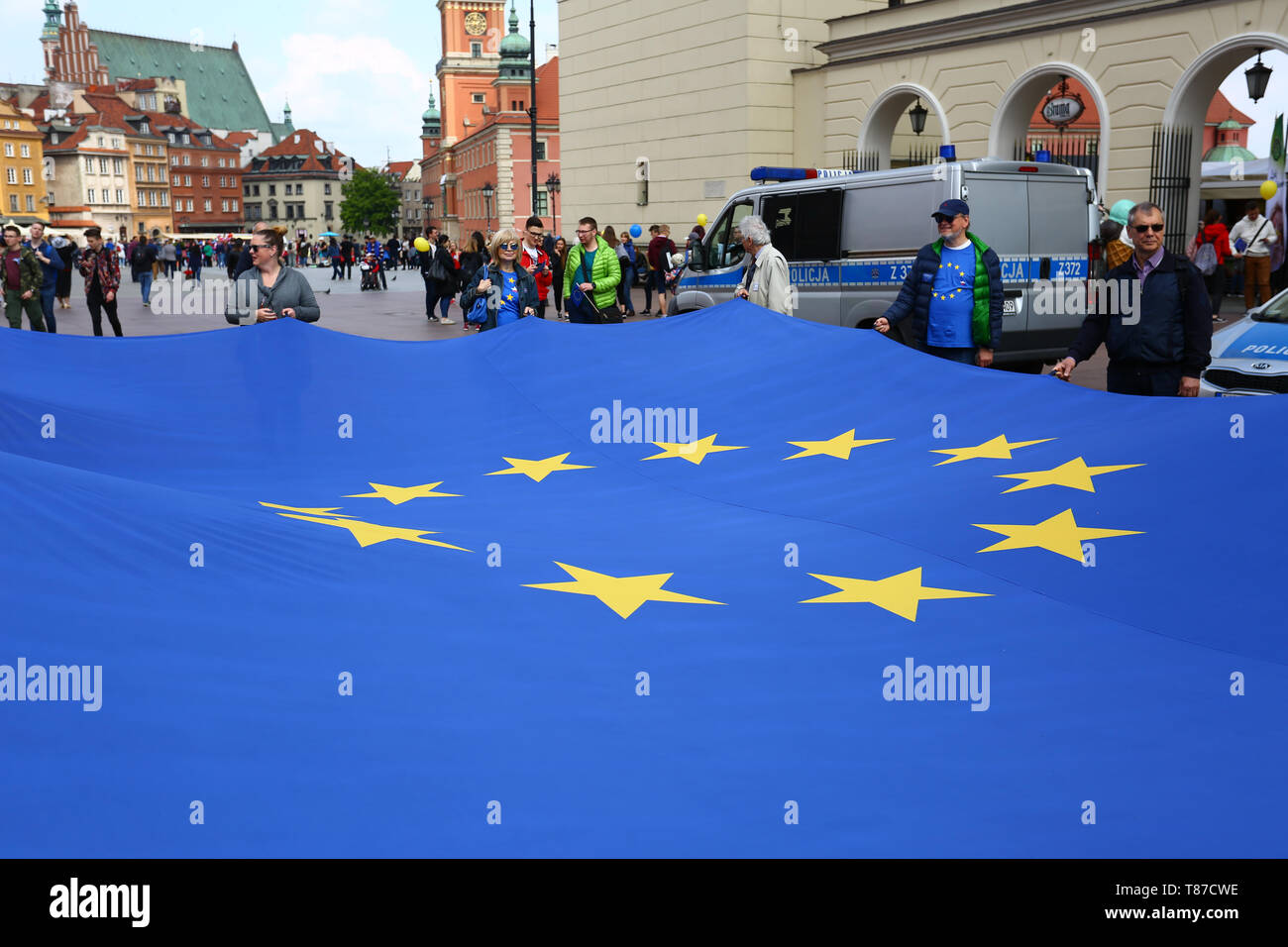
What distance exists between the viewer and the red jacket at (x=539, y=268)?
41.8 feet

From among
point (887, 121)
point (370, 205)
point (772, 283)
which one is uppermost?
point (370, 205)

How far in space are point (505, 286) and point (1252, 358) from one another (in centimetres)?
594

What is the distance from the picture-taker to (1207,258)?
2033cm

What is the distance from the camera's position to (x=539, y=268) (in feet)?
42.7

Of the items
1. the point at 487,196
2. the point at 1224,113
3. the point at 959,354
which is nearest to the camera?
the point at 959,354

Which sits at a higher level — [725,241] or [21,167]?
[21,167]

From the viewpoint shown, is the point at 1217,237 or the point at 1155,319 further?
the point at 1217,237

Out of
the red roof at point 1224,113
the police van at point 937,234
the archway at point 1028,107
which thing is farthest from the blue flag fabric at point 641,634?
the red roof at point 1224,113

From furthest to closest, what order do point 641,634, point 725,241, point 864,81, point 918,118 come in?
point 864,81 < point 918,118 < point 725,241 < point 641,634

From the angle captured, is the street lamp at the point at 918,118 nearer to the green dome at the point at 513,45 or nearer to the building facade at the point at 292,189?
the green dome at the point at 513,45

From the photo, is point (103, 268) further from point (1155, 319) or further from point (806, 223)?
point (1155, 319)

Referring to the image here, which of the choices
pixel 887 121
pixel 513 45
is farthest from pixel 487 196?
pixel 887 121

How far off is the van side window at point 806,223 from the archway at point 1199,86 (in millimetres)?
10401

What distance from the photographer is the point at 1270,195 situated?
22359 mm
